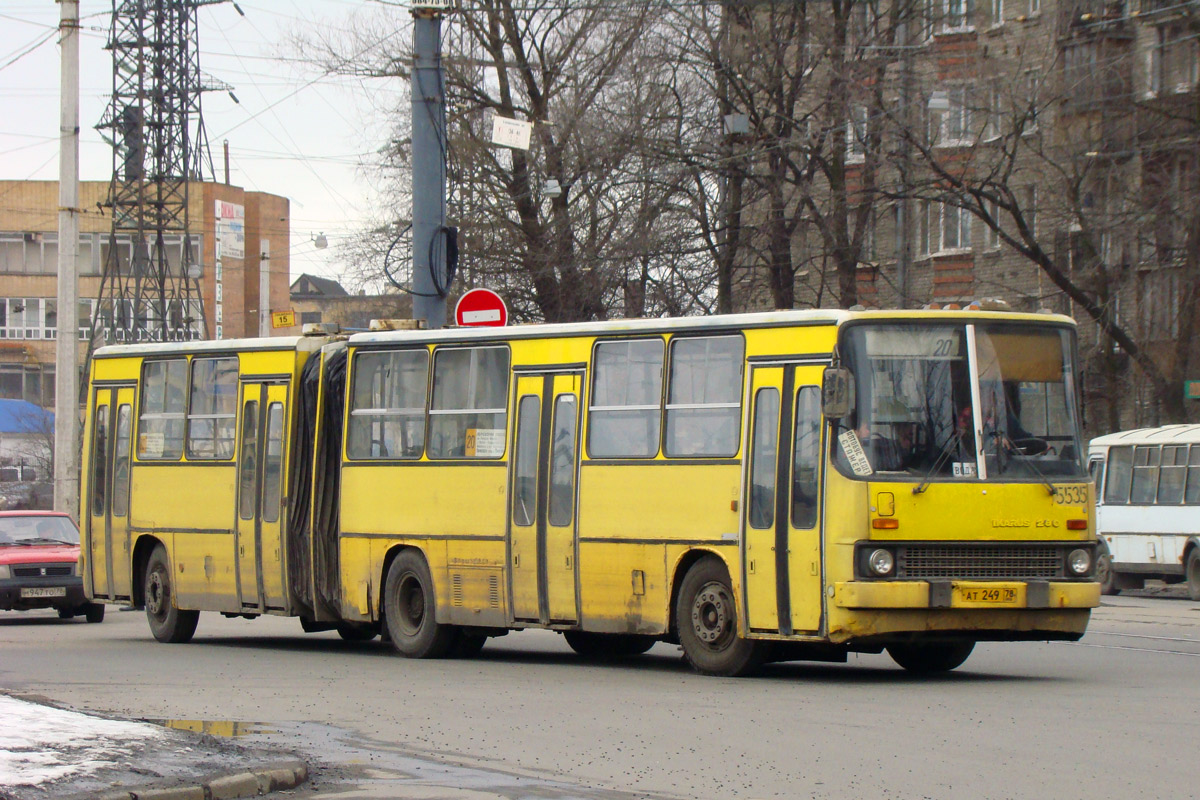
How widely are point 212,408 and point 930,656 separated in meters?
8.39

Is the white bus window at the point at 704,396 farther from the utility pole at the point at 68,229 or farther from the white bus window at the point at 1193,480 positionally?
the white bus window at the point at 1193,480

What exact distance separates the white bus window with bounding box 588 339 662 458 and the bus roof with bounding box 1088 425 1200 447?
18723 millimetres

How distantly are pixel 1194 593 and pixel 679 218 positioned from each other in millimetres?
11337

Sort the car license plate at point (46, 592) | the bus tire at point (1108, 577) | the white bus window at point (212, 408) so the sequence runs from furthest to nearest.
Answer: the bus tire at point (1108, 577) → the car license plate at point (46, 592) → the white bus window at point (212, 408)

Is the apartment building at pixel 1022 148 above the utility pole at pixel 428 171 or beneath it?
above

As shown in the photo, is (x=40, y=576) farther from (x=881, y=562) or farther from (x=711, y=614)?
(x=881, y=562)

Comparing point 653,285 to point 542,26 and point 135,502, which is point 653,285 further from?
point 135,502

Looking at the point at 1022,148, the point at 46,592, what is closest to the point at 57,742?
the point at 46,592

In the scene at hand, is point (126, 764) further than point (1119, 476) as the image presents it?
No

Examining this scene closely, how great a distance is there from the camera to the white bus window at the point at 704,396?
14.2 metres

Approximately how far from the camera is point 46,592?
2570cm

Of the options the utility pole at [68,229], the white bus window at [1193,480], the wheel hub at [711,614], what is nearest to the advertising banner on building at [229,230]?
the utility pole at [68,229]

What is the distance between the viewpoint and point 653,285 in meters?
35.0

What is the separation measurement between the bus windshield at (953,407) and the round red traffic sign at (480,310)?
229 inches
